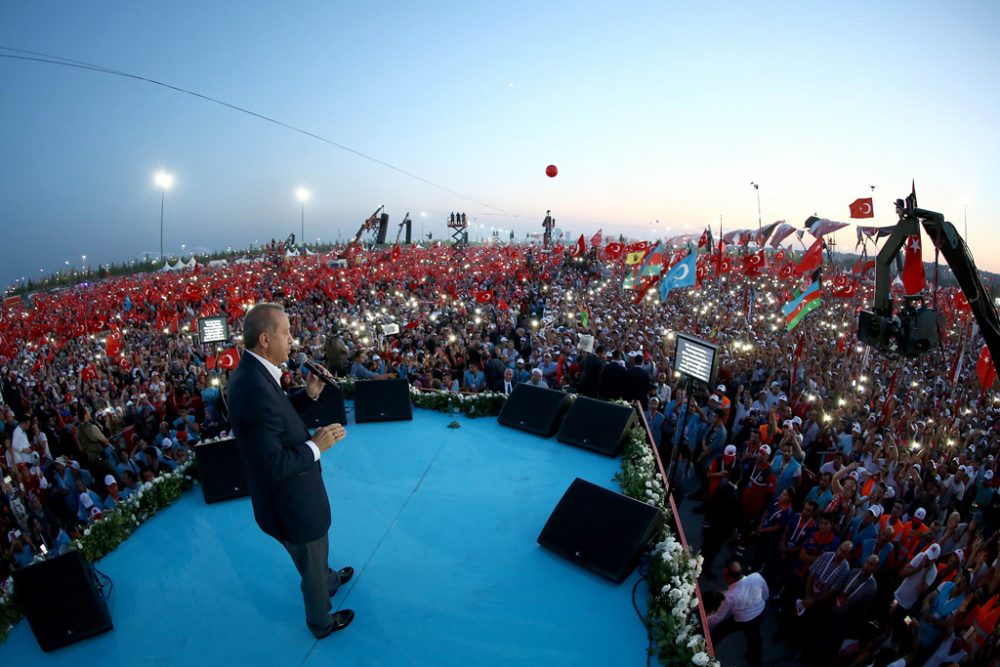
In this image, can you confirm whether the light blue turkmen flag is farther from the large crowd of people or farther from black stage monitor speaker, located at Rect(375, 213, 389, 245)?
black stage monitor speaker, located at Rect(375, 213, 389, 245)

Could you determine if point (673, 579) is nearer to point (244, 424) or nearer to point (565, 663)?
point (565, 663)

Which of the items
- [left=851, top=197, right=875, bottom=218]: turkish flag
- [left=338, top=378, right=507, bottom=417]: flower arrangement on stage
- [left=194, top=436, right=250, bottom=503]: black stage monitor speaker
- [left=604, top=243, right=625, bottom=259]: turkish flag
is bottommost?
[left=194, top=436, right=250, bottom=503]: black stage monitor speaker

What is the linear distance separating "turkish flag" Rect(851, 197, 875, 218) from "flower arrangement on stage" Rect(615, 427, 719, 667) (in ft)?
63.1

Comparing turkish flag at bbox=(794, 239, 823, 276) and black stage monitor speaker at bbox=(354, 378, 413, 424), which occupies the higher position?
turkish flag at bbox=(794, 239, 823, 276)

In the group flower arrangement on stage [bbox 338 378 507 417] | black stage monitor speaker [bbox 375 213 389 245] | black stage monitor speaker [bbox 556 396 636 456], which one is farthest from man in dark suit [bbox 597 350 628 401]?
black stage monitor speaker [bbox 375 213 389 245]

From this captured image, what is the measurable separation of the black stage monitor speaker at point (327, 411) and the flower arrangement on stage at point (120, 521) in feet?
5.77

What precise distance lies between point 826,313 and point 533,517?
2564cm

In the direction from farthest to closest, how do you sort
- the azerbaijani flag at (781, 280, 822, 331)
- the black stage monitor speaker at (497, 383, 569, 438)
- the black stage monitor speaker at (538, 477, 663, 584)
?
the azerbaijani flag at (781, 280, 822, 331) < the black stage monitor speaker at (497, 383, 569, 438) < the black stage monitor speaker at (538, 477, 663, 584)

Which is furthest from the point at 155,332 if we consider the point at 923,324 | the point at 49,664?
the point at 923,324

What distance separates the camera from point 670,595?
11.6 feet

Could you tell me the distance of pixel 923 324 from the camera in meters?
4.49

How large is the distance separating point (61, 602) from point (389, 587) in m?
2.44

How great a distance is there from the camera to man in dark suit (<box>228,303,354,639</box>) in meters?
Answer: 2.86

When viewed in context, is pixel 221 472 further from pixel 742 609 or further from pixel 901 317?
pixel 901 317
